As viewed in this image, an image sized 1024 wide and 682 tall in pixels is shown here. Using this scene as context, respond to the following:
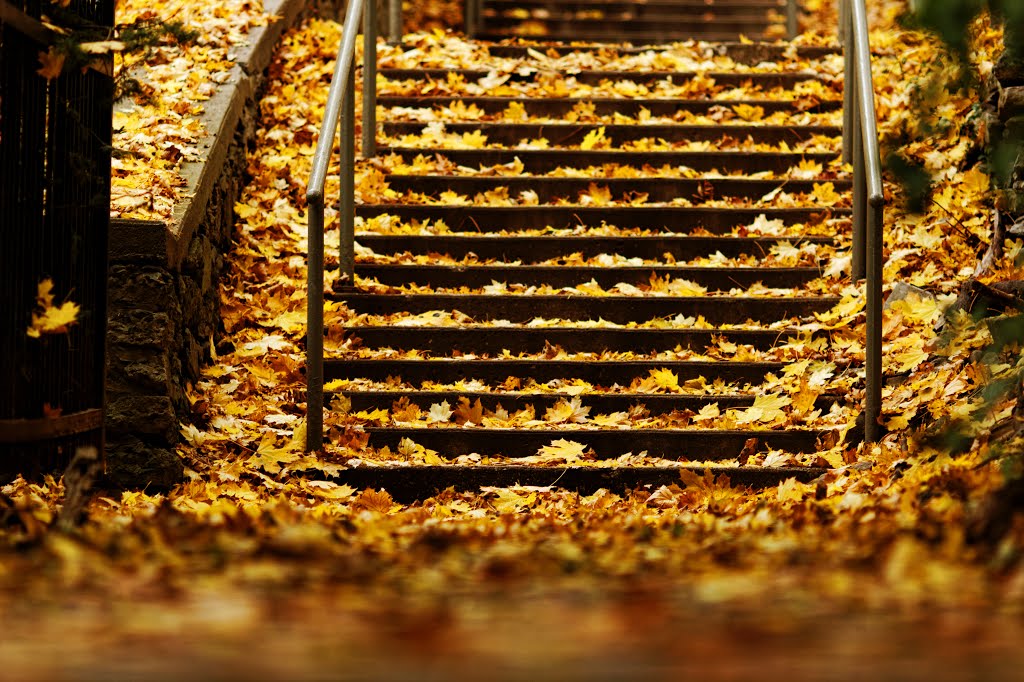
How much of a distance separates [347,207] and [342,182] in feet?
0.41

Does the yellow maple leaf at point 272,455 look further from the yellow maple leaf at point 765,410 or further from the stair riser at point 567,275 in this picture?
the yellow maple leaf at point 765,410

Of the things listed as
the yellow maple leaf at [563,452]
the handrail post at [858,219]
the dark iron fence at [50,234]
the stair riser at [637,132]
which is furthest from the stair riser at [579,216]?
the dark iron fence at [50,234]

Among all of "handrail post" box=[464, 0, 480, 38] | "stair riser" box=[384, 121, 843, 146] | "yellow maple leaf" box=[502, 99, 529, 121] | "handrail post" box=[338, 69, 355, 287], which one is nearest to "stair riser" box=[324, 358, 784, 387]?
"handrail post" box=[338, 69, 355, 287]

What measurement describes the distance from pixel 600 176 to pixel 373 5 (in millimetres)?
1468

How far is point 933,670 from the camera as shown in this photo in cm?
Answer: 150

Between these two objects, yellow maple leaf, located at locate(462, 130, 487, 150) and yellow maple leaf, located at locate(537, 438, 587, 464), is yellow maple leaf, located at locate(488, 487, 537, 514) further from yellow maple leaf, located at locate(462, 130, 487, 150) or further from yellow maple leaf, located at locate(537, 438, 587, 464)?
yellow maple leaf, located at locate(462, 130, 487, 150)

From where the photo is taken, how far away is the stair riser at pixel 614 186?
20.7 feet

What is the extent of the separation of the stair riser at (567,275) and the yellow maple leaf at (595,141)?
125 centimetres

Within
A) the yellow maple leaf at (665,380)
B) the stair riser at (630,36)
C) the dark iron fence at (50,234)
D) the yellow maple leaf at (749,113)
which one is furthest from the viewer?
the stair riser at (630,36)

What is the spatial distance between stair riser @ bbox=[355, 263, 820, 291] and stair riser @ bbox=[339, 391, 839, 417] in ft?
3.02

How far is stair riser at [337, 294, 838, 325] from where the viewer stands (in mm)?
5395

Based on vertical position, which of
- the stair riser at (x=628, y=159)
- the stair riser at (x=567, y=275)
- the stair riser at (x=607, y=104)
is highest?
the stair riser at (x=607, y=104)

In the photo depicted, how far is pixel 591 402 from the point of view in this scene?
4.85 metres

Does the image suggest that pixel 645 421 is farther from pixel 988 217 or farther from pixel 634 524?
pixel 988 217
